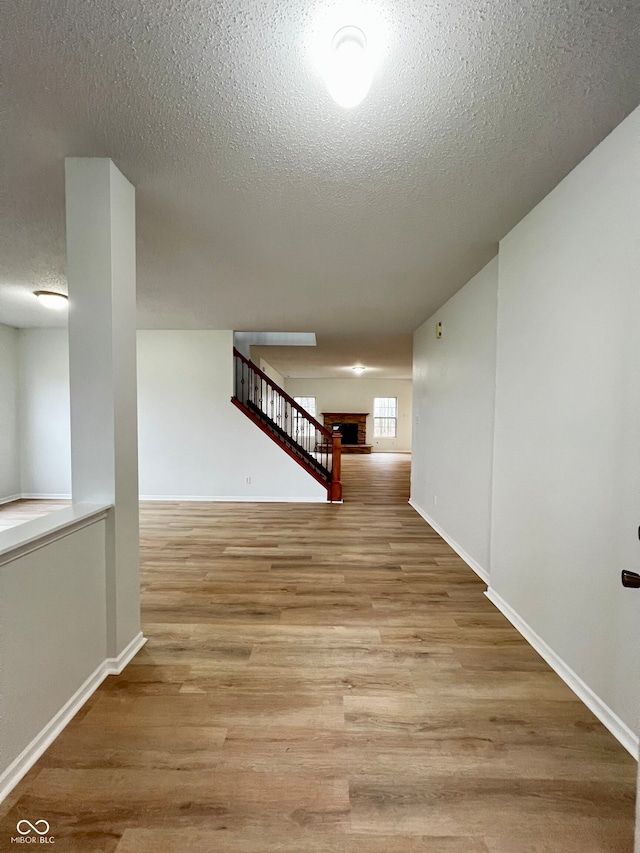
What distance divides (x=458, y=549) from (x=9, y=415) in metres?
6.74

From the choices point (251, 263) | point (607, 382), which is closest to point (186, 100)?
point (251, 263)

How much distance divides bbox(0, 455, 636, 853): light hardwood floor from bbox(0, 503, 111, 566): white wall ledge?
82 cm

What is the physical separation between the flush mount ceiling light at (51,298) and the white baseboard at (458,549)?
16.4ft

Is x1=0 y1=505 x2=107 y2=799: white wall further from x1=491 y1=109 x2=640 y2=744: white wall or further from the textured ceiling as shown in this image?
x1=491 y1=109 x2=640 y2=744: white wall

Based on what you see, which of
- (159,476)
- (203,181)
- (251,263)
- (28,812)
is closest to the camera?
(28,812)

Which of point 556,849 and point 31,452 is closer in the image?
point 556,849

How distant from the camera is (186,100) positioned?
1.48 metres

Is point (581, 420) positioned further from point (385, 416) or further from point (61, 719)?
point (385, 416)

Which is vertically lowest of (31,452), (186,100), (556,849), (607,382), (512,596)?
(556,849)

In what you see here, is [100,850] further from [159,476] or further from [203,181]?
[159,476]

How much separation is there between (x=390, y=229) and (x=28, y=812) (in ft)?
10.7

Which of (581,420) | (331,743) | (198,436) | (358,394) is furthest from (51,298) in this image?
(358,394)

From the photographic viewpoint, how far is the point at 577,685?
5.83 feet

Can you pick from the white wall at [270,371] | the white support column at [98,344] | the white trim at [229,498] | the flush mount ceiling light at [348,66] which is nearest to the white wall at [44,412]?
the white trim at [229,498]
